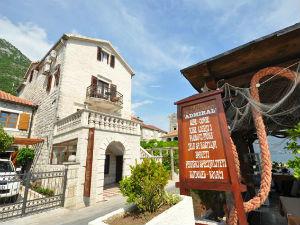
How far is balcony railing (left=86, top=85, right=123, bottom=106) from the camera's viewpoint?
56.4ft

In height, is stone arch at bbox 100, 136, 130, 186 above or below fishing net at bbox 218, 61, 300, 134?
below

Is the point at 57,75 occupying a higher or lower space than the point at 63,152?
higher

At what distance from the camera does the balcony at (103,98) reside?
16987 millimetres

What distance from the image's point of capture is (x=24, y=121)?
1686cm

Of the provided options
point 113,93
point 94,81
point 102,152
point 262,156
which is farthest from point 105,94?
point 262,156

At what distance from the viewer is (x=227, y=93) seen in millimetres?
5367

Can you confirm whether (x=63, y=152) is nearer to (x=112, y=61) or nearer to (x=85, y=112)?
(x=85, y=112)

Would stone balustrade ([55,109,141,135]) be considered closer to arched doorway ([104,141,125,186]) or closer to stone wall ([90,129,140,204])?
stone wall ([90,129,140,204])

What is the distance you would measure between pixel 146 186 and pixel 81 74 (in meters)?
15.0

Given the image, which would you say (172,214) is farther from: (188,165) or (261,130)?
(261,130)

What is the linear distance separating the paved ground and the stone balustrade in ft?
14.0

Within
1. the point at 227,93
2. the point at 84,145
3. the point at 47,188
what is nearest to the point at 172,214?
the point at 227,93

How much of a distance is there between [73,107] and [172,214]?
13.8 metres

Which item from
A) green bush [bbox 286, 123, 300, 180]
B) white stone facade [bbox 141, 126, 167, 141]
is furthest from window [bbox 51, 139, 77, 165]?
white stone facade [bbox 141, 126, 167, 141]
